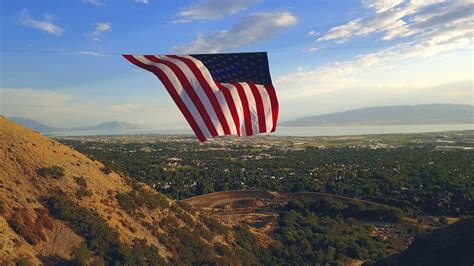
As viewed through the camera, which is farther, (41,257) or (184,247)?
(184,247)

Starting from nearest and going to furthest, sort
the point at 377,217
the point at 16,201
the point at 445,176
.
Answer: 1. the point at 16,201
2. the point at 377,217
3. the point at 445,176

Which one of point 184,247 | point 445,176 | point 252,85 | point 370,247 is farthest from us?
point 445,176

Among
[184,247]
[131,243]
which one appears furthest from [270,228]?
[131,243]

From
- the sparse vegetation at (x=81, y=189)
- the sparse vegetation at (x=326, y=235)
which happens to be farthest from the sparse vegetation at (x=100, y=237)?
the sparse vegetation at (x=326, y=235)

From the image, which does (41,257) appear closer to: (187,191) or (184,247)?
(184,247)

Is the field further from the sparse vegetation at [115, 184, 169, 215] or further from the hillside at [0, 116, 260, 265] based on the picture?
the sparse vegetation at [115, 184, 169, 215]

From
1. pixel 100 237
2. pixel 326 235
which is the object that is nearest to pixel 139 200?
pixel 100 237
